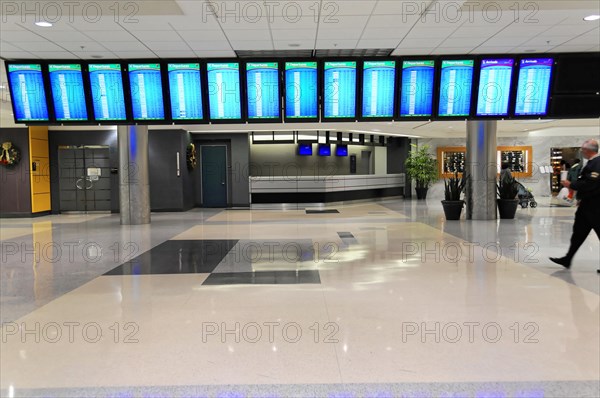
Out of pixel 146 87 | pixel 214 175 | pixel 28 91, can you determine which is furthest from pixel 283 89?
pixel 214 175

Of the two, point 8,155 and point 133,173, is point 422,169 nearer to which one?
point 133,173

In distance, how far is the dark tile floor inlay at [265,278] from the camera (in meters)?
5.31

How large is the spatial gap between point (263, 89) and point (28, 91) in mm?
3024

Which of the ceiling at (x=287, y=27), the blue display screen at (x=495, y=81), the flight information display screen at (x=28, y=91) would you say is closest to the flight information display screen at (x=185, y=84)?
the ceiling at (x=287, y=27)

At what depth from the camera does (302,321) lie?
3904 millimetres

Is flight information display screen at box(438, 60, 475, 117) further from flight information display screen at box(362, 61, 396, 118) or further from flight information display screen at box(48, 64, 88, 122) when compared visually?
flight information display screen at box(48, 64, 88, 122)

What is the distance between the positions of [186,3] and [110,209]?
13.1 meters

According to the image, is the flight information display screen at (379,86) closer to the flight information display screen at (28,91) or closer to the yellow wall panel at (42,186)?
the flight information display screen at (28,91)

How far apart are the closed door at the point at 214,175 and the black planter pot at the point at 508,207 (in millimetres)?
10210

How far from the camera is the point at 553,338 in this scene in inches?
136

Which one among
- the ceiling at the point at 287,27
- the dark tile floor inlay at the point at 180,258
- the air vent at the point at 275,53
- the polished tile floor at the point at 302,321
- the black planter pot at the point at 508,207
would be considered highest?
the air vent at the point at 275,53

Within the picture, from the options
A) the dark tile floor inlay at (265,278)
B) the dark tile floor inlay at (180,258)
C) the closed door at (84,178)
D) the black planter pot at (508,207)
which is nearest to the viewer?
the dark tile floor inlay at (265,278)

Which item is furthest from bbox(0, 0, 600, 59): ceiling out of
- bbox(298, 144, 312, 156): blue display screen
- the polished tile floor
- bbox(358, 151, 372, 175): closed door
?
bbox(358, 151, 372, 175): closed door

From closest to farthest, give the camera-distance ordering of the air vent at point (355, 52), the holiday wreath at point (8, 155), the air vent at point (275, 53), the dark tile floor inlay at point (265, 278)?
1. the dark tile floor inlay at point (265, 278)
2. the air vent at point (275, 53)
3. the air vent at point (355, 52)
4. the holiday wreath at point (8, 155)
